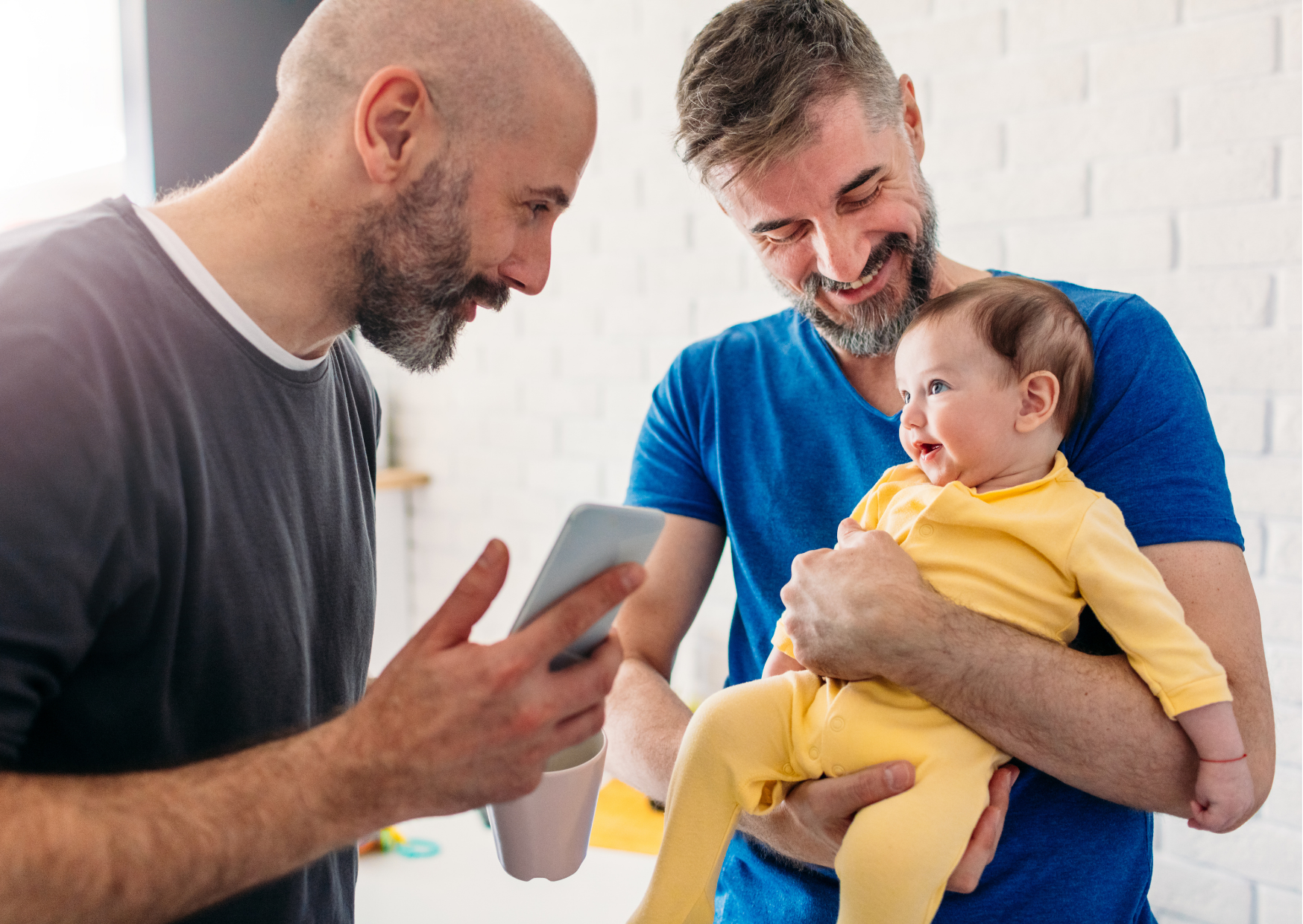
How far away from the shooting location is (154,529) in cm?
81

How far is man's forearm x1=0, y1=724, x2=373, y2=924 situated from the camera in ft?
2.10

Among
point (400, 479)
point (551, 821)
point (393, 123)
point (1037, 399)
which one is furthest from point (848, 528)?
point (400, 479)

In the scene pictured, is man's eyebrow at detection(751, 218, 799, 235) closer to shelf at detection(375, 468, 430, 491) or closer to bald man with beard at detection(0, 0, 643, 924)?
bald man with beard at detection(0, 0, 643, 924)

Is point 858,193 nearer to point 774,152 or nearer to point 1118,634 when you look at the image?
point 774,152

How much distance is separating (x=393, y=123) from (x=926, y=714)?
0.86 metres

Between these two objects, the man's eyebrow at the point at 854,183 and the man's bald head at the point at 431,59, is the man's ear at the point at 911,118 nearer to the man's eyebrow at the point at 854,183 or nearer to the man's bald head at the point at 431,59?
the man's eyebrow at the point at 854,183

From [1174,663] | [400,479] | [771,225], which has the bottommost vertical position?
[400,479]

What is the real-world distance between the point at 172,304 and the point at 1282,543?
1897mm

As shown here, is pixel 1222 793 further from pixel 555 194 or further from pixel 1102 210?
pixel 1102 210

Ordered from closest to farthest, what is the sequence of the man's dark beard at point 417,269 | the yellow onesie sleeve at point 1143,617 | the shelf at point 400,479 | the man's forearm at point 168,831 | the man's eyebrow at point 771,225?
the man's forearm at point 168,831
the yellow onesie sleeve at point 1143,617
the man's dark beard at point 417,269
the man's eyebrow at point 771,225
the shelf at point 400,479

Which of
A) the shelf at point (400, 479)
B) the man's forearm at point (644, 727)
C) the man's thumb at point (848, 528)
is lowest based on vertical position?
the shelf at point (400, 479)

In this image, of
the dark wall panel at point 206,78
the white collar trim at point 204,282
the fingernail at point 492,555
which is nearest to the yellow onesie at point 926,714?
the fingernail at point 492,555

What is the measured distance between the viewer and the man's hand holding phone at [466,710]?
736mm

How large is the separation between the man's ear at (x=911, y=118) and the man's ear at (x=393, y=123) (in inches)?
27.4
